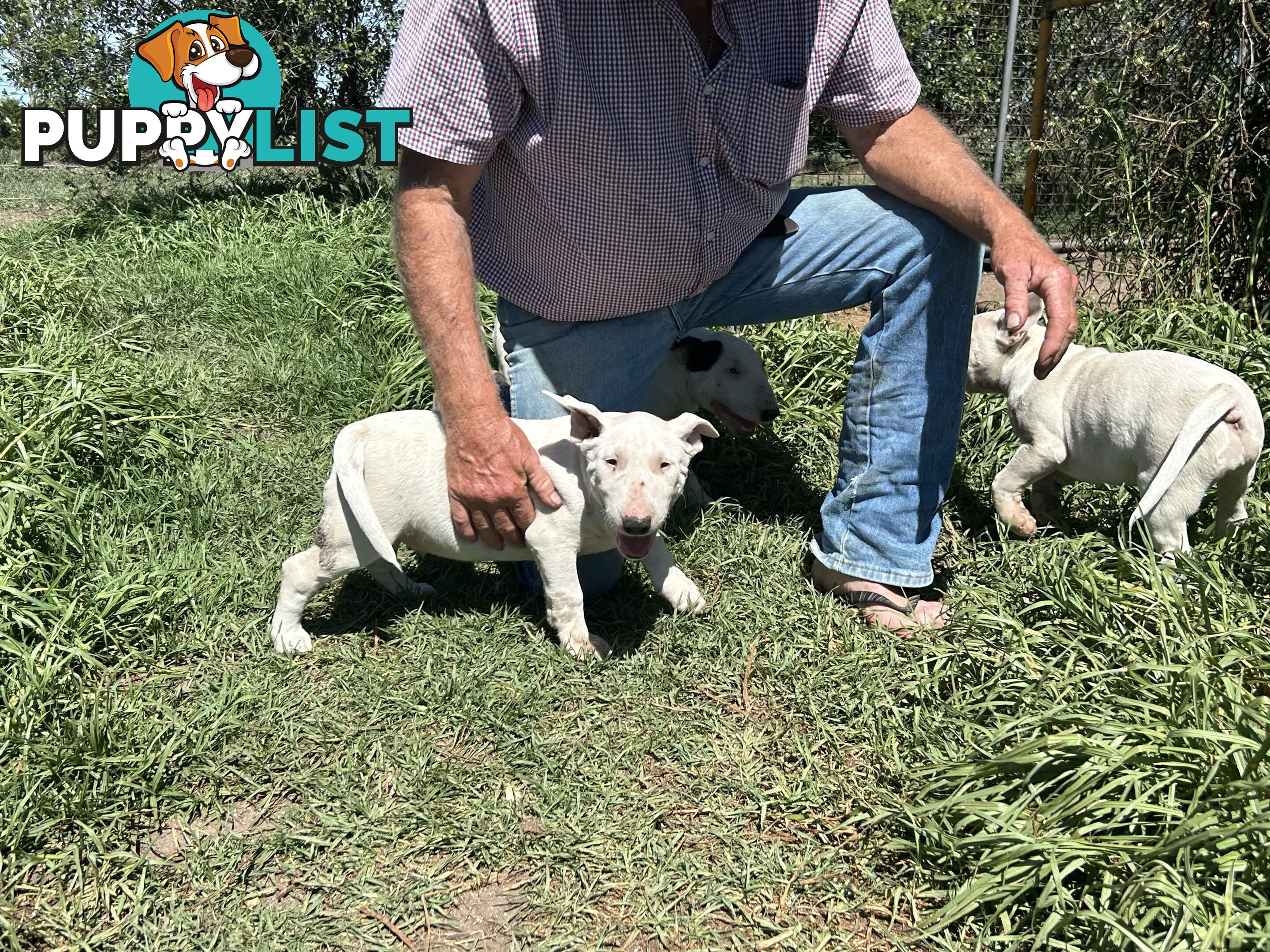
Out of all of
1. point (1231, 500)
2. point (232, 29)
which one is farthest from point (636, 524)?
point (232, 29)

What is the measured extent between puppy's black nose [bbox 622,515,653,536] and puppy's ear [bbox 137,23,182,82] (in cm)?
852

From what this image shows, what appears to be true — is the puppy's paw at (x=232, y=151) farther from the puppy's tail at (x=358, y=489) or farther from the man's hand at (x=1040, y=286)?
the man's hand at (x=1040, y=286)

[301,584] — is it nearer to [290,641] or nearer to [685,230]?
[290,641]

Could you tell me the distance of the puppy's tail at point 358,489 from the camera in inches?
123

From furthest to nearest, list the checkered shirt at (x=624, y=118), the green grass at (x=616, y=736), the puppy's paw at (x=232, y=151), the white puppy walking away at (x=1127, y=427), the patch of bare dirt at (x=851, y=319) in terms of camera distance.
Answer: the puppy's paw at (x=232, y=151), the patch of bare dirt at (x=851, y=319), the white puppy walking away at (x=1127, y=427), the checkered shirt at (x=624, y=118), the green grass at (x=616, y=736)

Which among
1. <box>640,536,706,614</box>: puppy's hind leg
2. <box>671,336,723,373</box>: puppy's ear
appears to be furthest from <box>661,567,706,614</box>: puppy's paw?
<box>671,336,723,373</box>: puppy's ear

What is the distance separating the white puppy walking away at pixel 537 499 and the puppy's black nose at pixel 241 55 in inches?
281

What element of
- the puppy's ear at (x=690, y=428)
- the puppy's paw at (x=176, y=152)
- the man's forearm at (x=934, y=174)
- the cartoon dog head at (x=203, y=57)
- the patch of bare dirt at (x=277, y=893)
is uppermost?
the cartoon dog head at (x=203, y=57)

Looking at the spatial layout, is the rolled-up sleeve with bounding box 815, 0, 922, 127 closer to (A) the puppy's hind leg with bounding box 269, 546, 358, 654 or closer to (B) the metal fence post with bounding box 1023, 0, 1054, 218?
(A) the puppy's hind leg with bounding box 269, 546, 358, 654

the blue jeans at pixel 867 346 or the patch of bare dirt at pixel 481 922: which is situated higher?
the blue jeans at pixel 867 346

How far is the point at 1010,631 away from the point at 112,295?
6.25 metres

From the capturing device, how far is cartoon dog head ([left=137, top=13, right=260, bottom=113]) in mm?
9023

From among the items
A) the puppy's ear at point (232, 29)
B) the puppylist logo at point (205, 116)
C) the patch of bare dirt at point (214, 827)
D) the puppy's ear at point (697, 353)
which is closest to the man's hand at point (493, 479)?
the patch of bare dirt at point (214, 827)

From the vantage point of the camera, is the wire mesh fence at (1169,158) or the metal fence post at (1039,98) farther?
the metal fence post at (1039,98)
